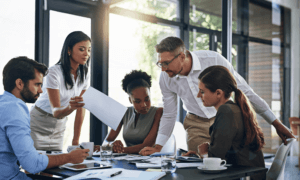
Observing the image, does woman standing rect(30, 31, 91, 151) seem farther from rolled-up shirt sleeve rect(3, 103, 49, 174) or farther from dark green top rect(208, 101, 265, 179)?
dark green top rect(208, 101, 265, 179)

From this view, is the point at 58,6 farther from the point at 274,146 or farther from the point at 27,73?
the point at 274,146

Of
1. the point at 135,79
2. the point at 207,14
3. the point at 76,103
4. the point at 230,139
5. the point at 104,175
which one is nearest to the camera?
the point at 104,175

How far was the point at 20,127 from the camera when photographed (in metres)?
1.44

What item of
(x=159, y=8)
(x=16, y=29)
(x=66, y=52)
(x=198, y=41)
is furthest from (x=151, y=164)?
(x=159, y=8)

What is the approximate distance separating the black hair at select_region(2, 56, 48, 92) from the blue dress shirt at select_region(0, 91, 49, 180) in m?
0.13

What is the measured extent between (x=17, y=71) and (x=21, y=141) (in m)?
0.40

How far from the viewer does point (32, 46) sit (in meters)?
3.81

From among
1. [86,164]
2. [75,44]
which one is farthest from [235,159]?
[75,44]

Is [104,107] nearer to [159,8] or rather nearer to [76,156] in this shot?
[76,156]

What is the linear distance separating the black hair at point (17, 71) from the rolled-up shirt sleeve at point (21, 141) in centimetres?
19

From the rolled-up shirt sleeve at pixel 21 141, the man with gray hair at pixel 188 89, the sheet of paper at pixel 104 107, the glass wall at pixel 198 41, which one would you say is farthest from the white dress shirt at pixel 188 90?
the glass wall at pixel 198 41

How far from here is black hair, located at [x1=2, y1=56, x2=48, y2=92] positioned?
1.60 m

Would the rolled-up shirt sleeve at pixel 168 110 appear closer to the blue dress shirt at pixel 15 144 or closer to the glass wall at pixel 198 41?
the blue dress shirt at pixel 15 144

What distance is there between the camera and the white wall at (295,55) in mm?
2514
